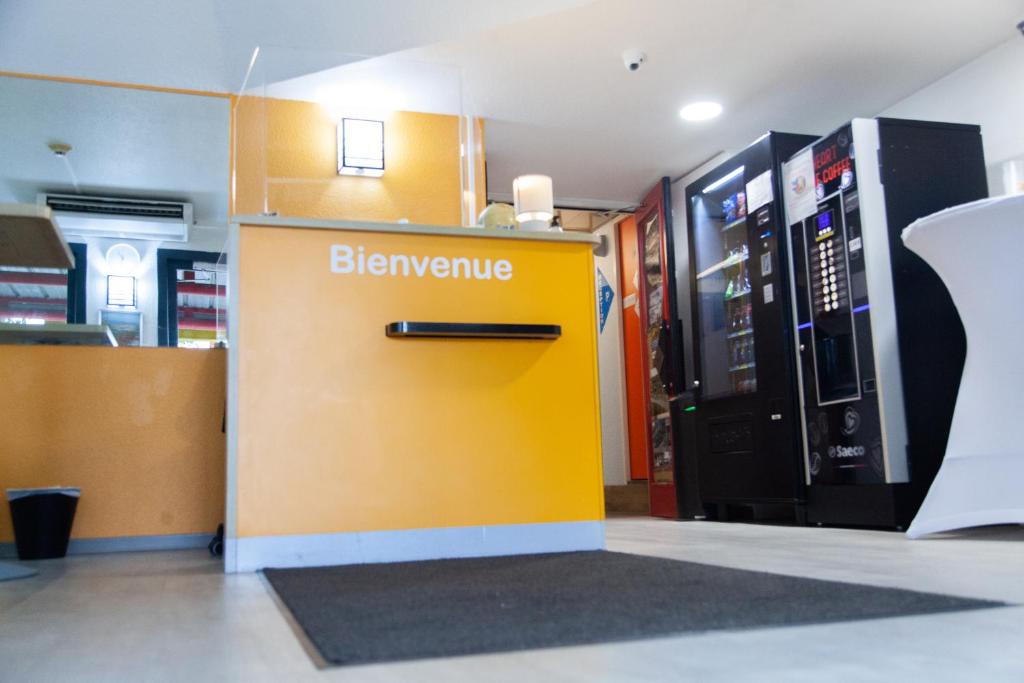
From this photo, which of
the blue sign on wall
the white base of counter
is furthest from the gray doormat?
the blue sign on wall

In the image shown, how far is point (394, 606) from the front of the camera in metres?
1.71

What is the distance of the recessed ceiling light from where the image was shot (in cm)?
568

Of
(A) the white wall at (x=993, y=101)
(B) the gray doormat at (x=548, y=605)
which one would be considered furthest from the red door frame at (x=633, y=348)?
(B) the gray doormat at (x=548, y=605)

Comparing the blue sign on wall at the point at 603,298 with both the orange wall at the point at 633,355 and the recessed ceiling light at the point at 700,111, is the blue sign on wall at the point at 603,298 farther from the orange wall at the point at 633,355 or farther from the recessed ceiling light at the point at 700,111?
the recessed ceiling light at the point at 700,111

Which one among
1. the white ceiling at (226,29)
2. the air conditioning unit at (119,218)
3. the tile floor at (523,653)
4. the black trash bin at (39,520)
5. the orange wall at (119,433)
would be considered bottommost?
the tile floor at (523,653)

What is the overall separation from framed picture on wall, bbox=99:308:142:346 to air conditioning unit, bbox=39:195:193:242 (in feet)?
1.38

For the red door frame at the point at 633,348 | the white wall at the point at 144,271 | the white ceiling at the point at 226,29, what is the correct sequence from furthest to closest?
the red door frame at the point at 633,348 < the white wall at the point at 144,271 < the white ceiling at the point at 226,29

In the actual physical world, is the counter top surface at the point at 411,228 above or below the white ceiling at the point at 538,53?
below

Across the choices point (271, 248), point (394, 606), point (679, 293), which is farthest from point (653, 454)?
point (394, 606)

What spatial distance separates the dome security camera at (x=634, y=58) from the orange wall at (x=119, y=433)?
260cm

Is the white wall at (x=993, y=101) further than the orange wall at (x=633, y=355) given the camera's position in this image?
No

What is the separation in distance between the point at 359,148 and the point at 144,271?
1.41 meters

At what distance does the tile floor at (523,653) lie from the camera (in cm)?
110

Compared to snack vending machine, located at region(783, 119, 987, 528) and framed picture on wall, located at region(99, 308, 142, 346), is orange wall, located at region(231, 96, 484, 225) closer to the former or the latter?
framed picture on wall, located at region(99, 308, 142, 346)
